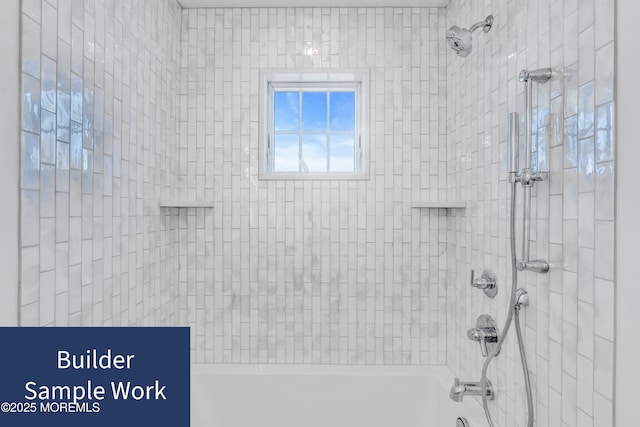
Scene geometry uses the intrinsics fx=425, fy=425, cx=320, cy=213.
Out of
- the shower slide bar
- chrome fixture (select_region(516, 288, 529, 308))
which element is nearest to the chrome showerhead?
the shower slide bar

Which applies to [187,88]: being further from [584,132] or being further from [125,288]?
[584,132]

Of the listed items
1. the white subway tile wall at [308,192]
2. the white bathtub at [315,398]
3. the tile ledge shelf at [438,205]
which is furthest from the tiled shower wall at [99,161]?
the tile ledge shelf at [438,205]

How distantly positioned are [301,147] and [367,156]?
0.42 m

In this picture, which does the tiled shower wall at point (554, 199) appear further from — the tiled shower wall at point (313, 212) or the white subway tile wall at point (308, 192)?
the tiled shower wall at point (313, 212)

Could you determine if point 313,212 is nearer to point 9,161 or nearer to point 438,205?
point 438,205

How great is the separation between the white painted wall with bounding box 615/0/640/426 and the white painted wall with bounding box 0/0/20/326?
142 cm

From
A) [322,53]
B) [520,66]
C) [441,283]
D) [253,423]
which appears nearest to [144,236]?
[253,423]

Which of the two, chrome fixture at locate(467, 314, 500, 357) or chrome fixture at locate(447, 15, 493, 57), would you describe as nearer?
chrome fixture at locate(467, 314, 500, 357)

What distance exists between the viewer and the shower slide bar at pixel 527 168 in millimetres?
1249

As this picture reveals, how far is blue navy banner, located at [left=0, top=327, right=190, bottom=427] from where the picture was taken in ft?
3.42

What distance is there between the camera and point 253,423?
2.12m

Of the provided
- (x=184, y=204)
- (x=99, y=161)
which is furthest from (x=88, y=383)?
(x=184, y=204)

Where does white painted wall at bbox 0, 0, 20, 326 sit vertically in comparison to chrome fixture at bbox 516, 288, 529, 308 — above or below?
above

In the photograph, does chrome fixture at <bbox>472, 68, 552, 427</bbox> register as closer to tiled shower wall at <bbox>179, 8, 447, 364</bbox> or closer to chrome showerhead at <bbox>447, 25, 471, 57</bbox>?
chrome showerhead at <bbox>447, 25, 471, 57</bbox>
